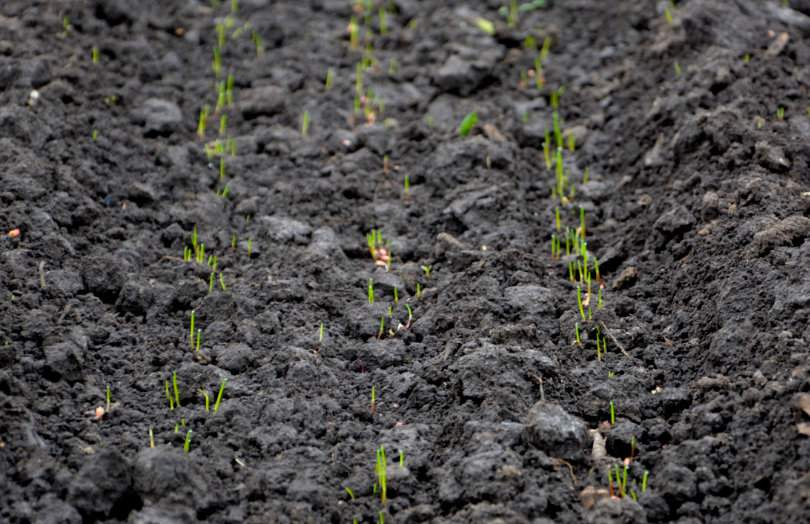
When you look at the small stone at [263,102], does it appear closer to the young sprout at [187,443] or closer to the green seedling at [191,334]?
the green seedling at [191,334]

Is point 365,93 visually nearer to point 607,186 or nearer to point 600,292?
point 607,186

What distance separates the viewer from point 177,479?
2.42 m

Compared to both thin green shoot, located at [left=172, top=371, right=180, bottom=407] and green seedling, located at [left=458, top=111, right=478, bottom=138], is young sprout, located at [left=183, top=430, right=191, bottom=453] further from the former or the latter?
green seedling, located at [left=458, top=111, right=478, bottom=138]

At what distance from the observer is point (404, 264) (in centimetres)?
346

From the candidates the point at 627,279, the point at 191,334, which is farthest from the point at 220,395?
the point at 627,279

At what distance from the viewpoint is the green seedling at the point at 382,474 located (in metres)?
2.50

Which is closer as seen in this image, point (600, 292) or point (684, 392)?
point (684, 392)

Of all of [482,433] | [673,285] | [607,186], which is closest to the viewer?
[482,433]

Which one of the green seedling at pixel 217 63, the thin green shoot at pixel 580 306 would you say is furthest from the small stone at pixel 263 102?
the thin green shoot at pixel 580 306

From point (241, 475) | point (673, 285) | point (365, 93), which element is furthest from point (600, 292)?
point (365, 93)

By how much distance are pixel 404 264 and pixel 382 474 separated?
1.09 meters

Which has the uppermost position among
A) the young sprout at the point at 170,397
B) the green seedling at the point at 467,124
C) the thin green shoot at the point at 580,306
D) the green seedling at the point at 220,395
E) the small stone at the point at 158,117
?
the green seedling at the point at 467,124

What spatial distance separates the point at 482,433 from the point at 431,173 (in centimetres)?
150

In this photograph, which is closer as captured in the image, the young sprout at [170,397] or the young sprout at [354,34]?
the young sprout at [170,397]
